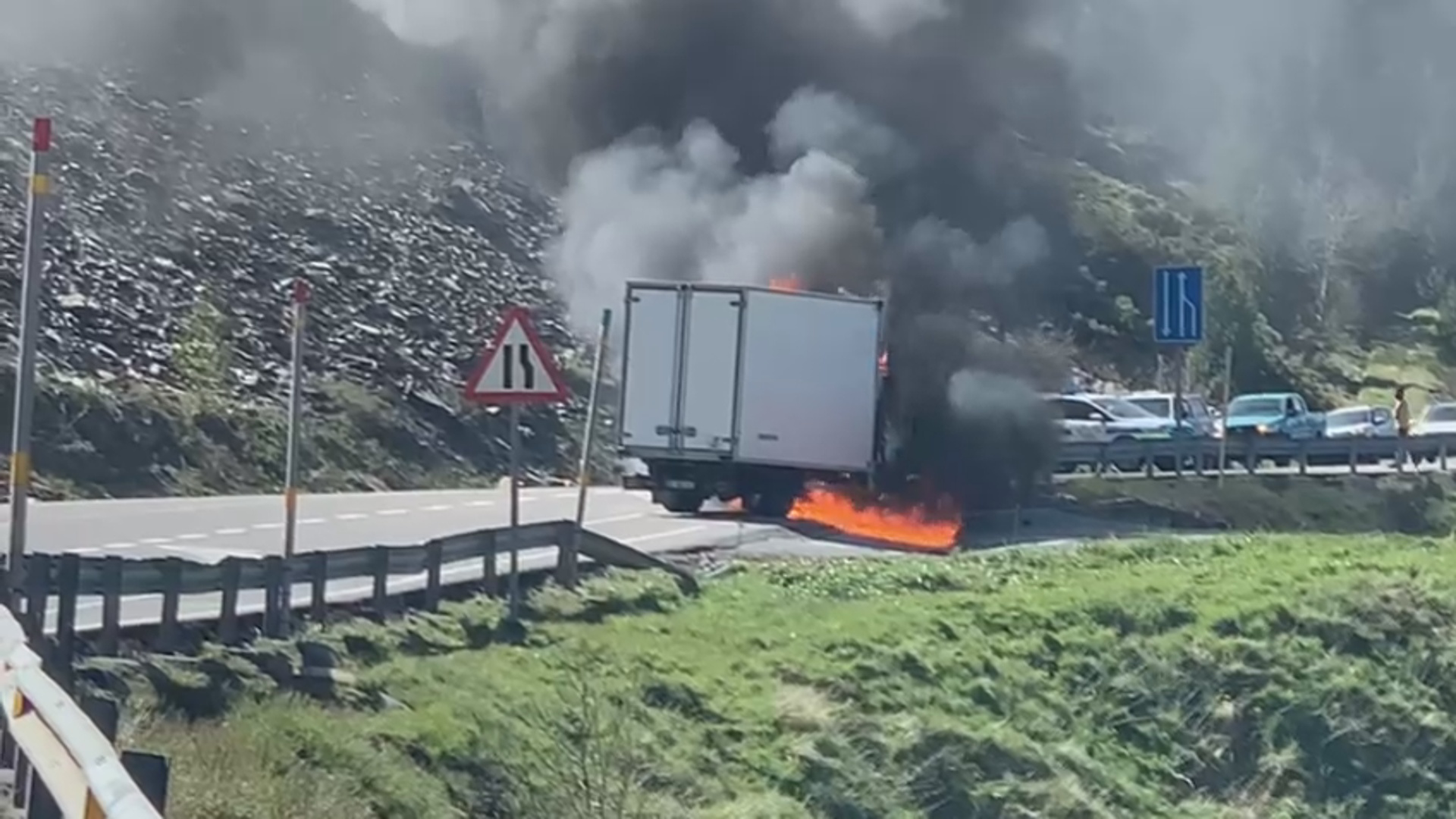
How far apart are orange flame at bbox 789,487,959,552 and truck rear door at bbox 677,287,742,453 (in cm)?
151

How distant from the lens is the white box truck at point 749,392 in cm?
3031

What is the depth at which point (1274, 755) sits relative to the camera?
20.3 m

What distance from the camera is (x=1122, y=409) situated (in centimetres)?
4838

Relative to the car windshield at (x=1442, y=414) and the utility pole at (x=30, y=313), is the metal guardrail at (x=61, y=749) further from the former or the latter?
the car windshield at (x=1442, y=414)

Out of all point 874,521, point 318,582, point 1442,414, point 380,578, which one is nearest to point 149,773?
point 318,582

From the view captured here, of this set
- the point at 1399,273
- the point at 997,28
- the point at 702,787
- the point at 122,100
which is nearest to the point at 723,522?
the point at 997,28

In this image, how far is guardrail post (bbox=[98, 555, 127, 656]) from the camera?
12.0 m

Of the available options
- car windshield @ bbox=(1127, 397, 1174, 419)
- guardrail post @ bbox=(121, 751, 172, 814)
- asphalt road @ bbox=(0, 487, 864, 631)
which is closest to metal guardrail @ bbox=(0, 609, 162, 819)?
guardrail post @ bbox=(121, 751, 172, 814)

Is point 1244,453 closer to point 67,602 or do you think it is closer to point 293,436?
point 293,436

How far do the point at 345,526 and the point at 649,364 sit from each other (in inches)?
271

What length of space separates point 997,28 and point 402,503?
1369cm

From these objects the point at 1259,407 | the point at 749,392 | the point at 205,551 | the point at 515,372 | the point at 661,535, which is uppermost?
the point at 1259,407

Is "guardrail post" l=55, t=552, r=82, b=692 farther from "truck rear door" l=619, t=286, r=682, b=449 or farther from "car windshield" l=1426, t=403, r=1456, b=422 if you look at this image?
"car windshield" l=1426, t=403, r=1456, b=422

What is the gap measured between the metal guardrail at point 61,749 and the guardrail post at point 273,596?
6049mm
